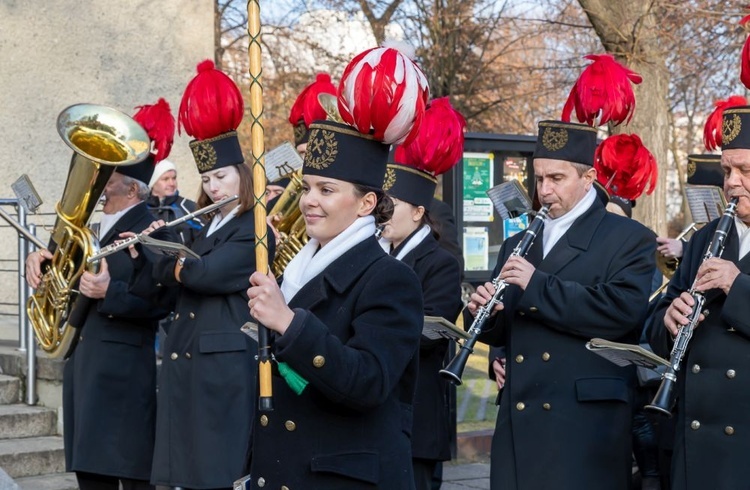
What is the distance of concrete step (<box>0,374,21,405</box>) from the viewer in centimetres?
898

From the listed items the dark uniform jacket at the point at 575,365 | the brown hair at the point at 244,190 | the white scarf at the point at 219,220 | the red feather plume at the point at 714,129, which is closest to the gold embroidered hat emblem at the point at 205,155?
the brown hair at the point at 244,190

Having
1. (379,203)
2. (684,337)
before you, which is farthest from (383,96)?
(684,337)

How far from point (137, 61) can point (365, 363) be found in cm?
935

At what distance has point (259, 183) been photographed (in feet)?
11.8

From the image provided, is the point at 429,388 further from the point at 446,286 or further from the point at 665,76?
the point at 665,76

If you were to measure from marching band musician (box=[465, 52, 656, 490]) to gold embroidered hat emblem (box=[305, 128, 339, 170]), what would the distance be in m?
1.50

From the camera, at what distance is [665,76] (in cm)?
1432

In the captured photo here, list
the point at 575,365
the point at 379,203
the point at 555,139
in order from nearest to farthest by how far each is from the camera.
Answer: the point at 379,203 < the point at 575,365 < the point at 555,139

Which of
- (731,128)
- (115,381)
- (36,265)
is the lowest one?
(115,381)

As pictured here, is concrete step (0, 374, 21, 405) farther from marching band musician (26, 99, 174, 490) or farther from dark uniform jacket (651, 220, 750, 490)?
dark uniform jacket (651, 220, 750, 490)

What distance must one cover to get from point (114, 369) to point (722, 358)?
3.51m

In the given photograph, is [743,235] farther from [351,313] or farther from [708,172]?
[708,172]

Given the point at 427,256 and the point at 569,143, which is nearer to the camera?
the point at 569,143

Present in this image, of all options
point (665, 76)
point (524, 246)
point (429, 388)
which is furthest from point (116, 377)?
point (665, 76)
